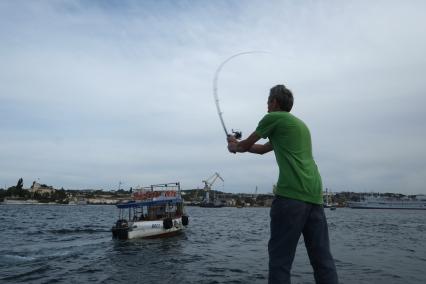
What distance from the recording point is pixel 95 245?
32531 millimetres

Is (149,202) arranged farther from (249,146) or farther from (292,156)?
(292,156)

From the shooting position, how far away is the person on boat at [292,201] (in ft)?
14.9

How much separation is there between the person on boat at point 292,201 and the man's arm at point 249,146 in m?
0.01

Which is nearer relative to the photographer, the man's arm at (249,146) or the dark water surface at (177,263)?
the man's arm at (249,146)

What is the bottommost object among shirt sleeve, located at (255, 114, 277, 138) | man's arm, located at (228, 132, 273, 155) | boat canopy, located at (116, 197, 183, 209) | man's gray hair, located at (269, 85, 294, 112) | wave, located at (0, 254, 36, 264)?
wave, located at (0, 254, 36, 264)

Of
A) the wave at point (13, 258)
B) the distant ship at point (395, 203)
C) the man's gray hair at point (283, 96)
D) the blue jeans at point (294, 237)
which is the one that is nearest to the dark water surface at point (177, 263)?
the wave at point (13, 258)

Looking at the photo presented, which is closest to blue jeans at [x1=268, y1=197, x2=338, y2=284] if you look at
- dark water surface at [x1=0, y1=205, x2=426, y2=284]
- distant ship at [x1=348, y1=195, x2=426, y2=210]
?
dark water surface at [x1=0, y1=205, x2=426, y2=284]

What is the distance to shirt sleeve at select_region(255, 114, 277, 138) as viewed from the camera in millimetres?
4723

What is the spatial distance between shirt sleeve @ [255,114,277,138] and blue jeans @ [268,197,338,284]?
73 centimetres

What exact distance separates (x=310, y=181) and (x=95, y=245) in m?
30.6

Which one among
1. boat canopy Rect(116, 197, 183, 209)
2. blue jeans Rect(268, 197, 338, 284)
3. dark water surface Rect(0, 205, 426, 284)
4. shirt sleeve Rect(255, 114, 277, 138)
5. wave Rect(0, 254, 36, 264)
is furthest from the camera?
boat canopy Rect(116, 197, 183, 209)

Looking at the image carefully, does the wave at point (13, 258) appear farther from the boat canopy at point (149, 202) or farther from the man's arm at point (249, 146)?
the man's arm at point (249, 146)

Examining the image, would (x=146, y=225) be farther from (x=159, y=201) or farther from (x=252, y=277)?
(x=252, y=277)

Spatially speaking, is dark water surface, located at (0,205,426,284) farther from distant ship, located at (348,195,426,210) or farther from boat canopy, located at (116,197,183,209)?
distant ship, located at (348,195,426,210)
